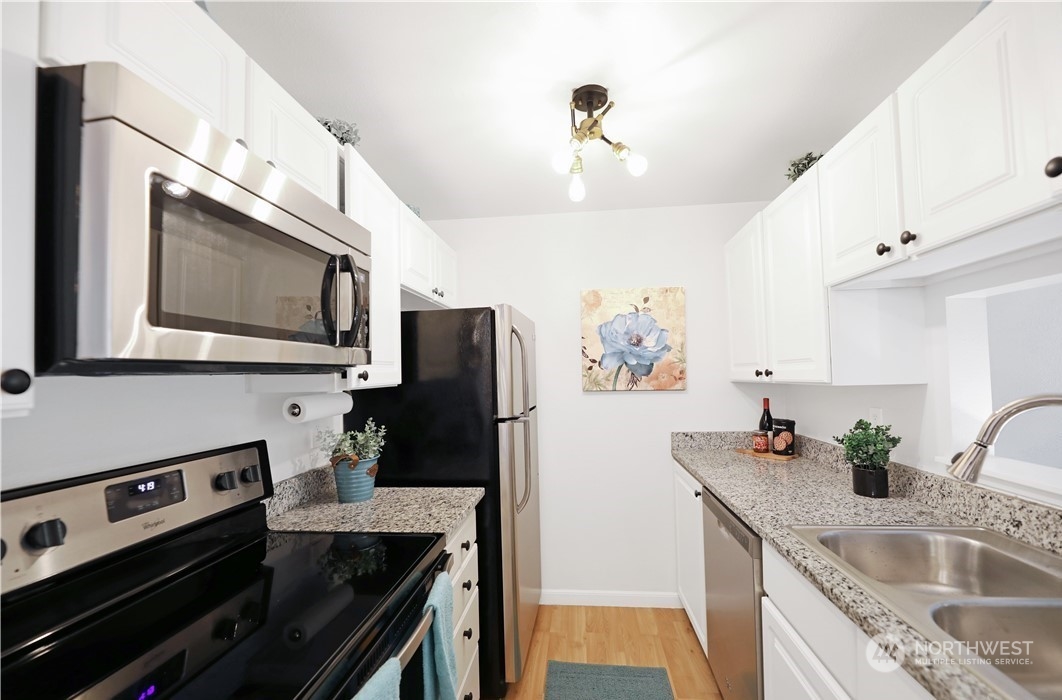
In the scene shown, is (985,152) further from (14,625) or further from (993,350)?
(14,625)

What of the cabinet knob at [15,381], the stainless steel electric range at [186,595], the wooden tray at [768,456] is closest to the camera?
the cabinet knob at [15,381]

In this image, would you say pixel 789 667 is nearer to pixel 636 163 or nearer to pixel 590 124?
pixel 636 163

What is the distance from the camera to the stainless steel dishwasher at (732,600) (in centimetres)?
148

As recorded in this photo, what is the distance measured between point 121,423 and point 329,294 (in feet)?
1.76

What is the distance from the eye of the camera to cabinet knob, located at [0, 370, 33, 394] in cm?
59

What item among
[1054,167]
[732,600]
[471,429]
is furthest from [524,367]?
[1054,167]

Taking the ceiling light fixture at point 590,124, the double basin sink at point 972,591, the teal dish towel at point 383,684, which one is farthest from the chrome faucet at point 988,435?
the ceiling light fixture at point 590,124

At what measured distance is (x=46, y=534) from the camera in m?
0.85

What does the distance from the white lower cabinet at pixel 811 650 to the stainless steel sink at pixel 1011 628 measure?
178 millimetres

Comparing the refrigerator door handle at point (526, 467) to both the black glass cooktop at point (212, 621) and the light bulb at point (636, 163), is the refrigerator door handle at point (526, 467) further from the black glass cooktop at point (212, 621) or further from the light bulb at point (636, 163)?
the light bulb at point (636, 163)

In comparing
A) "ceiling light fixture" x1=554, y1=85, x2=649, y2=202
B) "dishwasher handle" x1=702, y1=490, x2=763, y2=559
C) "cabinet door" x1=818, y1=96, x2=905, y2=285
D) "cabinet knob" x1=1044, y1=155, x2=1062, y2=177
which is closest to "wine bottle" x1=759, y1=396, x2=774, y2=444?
"dishwasher handle" x1=702, y1=490, x2=763, y2=559

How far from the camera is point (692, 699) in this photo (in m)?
2.00

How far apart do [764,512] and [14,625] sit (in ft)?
5.86

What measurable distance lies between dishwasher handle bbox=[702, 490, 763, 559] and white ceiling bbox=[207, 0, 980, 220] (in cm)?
153
